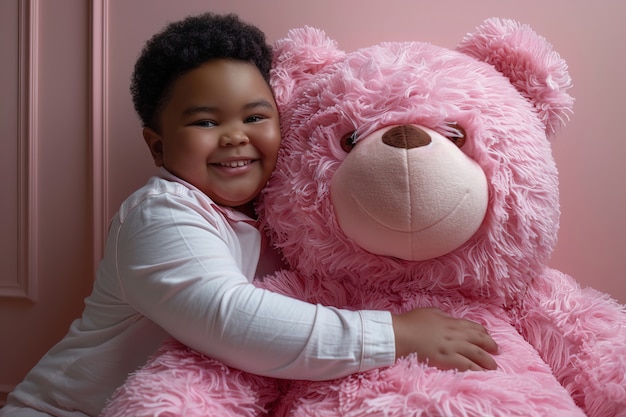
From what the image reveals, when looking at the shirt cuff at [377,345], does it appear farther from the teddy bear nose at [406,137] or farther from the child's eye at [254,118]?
the child's eye at [254,118]

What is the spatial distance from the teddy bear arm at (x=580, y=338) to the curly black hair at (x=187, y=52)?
1.92 ft

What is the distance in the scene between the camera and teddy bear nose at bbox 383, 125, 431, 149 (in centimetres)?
70

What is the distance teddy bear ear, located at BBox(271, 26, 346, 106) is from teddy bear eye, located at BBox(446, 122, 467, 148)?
11.1 inches

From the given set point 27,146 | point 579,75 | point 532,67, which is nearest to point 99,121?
point 27,146

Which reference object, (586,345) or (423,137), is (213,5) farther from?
(586,345)

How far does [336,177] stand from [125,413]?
402 mm

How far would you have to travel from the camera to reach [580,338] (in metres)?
0.80

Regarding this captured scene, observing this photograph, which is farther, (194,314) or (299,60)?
(299,60)

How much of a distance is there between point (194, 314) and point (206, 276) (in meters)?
0.05

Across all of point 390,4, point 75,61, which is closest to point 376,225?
point 390,4

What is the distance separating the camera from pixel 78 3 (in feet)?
4.05

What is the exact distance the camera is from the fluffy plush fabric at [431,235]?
0.67 metres

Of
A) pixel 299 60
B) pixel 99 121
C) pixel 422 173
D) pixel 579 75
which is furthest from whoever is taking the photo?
pixel 99 121

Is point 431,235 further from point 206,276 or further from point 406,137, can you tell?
point 206,276
